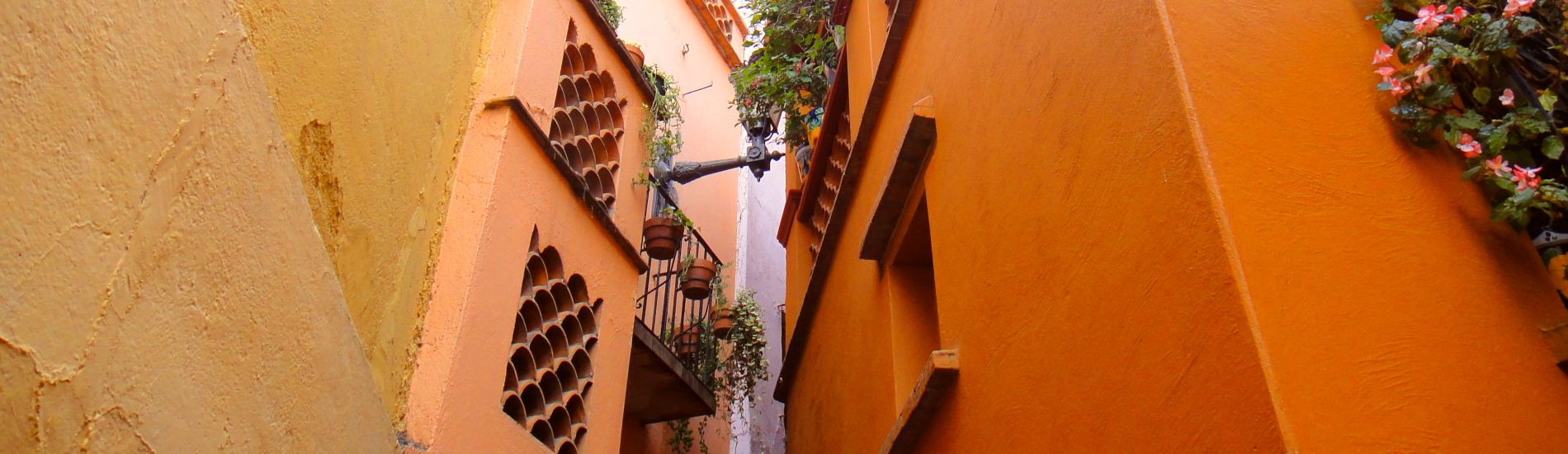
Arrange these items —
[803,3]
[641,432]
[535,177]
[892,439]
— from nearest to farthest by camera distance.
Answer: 1. [892,439]
2. [535,177]
3. [641,432]
4. [803,3]

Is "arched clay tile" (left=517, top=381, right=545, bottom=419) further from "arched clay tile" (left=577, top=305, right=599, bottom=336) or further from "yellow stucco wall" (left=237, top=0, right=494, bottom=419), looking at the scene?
"yellow stucco wall" (left=237, top=0, right=494, bottom=419)

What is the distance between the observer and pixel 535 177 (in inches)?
211

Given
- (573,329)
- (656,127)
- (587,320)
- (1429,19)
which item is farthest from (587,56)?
(1429,19)

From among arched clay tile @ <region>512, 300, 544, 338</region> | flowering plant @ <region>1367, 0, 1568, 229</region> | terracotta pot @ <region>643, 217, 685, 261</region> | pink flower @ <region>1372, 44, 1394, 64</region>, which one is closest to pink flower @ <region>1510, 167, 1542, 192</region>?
flowering plant @ <region>1367, 0, 1568, 229</region>

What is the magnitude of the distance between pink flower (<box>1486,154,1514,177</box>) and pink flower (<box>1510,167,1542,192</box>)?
0.02 meters

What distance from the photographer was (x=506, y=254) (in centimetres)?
488

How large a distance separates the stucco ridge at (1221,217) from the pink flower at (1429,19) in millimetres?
593

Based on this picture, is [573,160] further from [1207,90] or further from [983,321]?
[1207,90]

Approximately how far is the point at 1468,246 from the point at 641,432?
6818mm

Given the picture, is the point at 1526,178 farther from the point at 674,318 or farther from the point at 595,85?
the point at 674,318

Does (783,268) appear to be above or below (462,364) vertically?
above

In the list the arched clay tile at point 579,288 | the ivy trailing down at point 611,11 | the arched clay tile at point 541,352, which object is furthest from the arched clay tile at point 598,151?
the ivy trailing down at point 611,11

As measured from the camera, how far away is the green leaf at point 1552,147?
2596 millimetres

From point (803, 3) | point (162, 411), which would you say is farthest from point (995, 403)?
point (803, 3)
